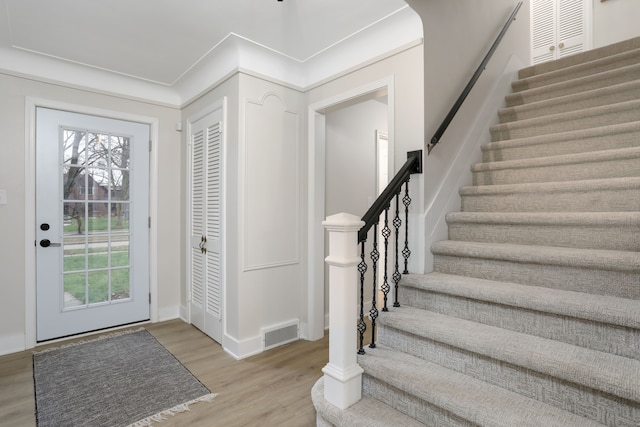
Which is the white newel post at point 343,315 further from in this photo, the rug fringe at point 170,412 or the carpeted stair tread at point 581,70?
the carpeted stair tread at point 581,70

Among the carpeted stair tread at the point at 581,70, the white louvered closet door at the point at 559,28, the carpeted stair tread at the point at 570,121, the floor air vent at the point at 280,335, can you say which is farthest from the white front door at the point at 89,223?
the white louvered closet door at the point at 559,28

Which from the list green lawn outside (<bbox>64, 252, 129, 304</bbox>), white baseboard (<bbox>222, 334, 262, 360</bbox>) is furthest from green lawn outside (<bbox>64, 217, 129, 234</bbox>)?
white baseboard (<bbox>222, 334, 262, 360</bbox>)

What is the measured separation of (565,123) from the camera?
97.7 inches

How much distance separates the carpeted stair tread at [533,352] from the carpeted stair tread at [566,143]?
151cm

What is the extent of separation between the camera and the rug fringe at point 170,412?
186 cm

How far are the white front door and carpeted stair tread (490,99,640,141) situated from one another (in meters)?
3.49

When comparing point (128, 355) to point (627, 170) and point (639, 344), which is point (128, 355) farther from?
point (627, 170)

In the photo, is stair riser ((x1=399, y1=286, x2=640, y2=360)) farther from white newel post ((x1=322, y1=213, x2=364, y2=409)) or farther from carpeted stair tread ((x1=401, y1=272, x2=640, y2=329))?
white newel post ((x1=322, y1=213, x2=364, y2=409))

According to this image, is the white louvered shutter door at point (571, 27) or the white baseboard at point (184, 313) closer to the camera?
the white baseboard at point (184, 313)

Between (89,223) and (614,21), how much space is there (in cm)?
612

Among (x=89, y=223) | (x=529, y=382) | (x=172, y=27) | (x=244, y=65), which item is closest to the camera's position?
(x=529, y=382)

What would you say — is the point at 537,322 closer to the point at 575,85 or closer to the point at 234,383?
the point at 234,383

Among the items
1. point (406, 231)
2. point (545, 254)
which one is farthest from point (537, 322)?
point (406, 231)

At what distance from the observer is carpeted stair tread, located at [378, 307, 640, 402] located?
3.81 feet
